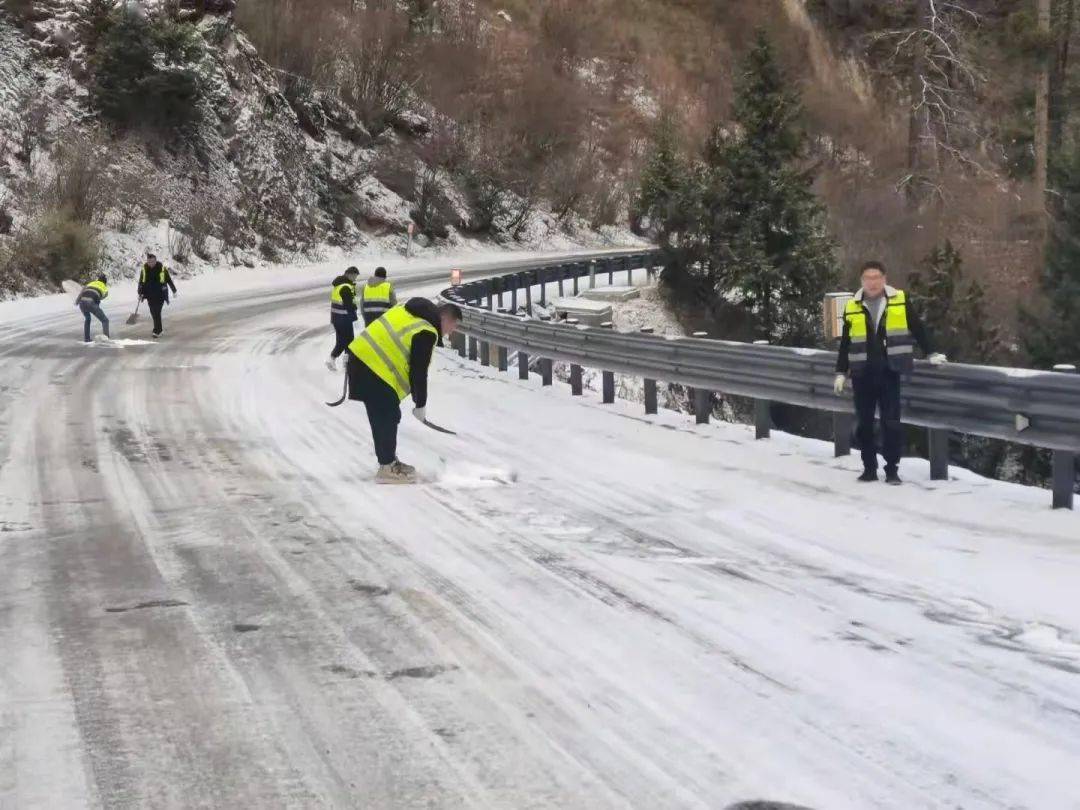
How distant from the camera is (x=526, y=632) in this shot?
591cm

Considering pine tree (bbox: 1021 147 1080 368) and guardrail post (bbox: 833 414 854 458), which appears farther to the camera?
pine tree (bbox: 1021 147 1080 368)

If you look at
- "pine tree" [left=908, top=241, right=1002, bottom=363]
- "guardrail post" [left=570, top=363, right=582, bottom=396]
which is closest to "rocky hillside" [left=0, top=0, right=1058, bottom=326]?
"pine tree" [left=908, top=241, right=1002, bottom=363]

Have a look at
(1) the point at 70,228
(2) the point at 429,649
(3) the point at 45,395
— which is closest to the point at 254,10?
(1) the point at 70,228

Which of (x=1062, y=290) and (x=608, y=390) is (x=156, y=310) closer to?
(x=608, y=390)

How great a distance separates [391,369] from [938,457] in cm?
429

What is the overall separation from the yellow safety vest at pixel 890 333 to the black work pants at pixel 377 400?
358cm

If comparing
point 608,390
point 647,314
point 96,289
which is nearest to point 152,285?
point 96,289

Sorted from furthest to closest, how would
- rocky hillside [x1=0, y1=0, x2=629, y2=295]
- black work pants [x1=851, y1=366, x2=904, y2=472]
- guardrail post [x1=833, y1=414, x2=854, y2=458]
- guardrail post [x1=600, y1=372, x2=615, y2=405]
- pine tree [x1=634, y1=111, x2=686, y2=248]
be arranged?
pine tree [x1=634, y1=111, x2=686, y2=248]
rocky hillside [x1=0, y1=0, x2=629, y2=295]
guardrail post [x1=600, y1=372, x2=615, y2=405]
guardrail post [x1=833, y1=414, x2=854, y2=458]
black work pants [x1=851, y1=366, x2=904, y2=472]

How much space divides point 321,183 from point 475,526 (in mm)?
44629

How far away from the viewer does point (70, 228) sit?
34.5 metres

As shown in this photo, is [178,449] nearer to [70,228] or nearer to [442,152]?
[70,228]

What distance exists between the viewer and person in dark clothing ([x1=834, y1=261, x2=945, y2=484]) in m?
9.99

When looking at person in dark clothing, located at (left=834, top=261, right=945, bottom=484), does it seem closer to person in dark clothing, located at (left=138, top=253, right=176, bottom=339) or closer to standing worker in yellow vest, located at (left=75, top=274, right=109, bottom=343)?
standing worker in yellow vest, located at (left=75, top=274, right=109, bottom=343)

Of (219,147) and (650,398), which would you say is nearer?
(650,398)
